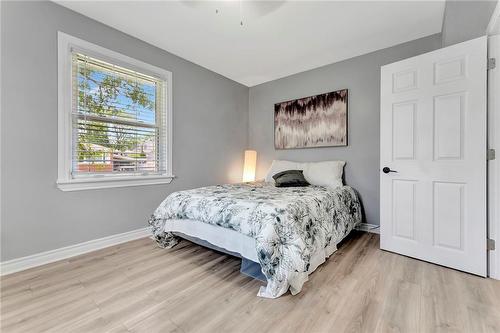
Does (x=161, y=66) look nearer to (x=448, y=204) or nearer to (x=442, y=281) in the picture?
(x=448, y=204)

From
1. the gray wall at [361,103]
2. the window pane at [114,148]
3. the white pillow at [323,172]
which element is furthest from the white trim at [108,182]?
the gray wall at [361,103]

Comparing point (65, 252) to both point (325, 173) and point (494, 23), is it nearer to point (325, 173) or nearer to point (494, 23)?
point (325, 173)

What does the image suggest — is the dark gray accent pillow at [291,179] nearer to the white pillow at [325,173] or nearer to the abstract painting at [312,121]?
the white pillow at [325,173]

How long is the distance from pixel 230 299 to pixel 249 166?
276cm

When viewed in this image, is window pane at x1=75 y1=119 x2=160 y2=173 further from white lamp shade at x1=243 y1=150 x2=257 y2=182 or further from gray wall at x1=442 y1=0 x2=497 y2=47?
gray wall at x1=442 y1=0 x2=497 y2=47

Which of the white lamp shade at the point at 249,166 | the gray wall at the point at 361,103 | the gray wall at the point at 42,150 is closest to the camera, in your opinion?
the gray wall at the point at 42,150

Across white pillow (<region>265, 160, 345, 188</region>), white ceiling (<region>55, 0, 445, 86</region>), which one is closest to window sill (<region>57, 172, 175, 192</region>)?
white ceiling (<region>55, 0, 445, 86</region>)

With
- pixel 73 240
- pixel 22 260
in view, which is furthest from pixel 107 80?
pixel 22 260

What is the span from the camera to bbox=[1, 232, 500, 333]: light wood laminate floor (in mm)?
1307

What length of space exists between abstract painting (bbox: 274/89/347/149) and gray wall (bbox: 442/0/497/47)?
1.23 metres

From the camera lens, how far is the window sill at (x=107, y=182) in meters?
2.20

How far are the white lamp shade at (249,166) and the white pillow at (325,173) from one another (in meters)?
1.15

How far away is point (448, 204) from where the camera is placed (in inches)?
77.6

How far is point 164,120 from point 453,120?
3.18 meters
